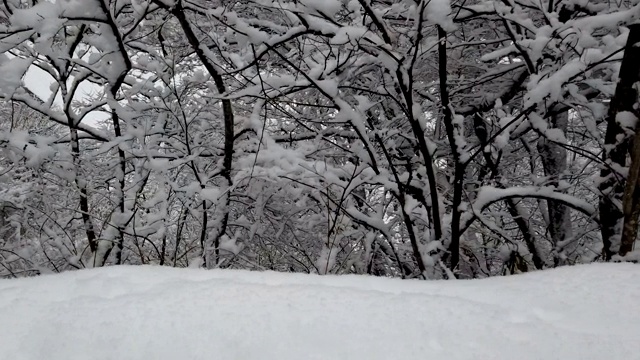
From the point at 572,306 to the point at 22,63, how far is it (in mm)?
3261

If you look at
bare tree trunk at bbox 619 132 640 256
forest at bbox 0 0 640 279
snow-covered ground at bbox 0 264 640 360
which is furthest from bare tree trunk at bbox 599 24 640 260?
snow-covered ground at bbox 0 264 640 360

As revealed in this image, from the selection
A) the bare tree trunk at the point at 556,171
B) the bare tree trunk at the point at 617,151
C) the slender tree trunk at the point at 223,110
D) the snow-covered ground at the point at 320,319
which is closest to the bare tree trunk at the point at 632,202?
the bare tree trunk at the point at 617,151

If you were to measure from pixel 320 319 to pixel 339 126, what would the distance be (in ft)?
10.2

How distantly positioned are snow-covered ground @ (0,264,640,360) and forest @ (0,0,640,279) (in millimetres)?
1263

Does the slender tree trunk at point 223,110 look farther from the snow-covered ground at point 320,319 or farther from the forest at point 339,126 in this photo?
the snow-covered ground at point 320,319

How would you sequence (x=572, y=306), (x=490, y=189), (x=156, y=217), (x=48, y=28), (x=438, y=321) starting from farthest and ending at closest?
1. (x=156, y=217)
2. (x=490, y=189)
3. (x=48, y=28)
4. (x=572, y=306)
5. (x=438, y=321)

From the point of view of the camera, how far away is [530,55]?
8.82 feet

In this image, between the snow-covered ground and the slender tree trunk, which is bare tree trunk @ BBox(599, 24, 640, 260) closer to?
the snow-covered ground

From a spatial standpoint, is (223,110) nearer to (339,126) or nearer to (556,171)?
(339,126)

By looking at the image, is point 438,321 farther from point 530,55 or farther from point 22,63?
point 22,63

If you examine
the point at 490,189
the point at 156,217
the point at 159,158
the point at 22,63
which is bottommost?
the point at 156,217

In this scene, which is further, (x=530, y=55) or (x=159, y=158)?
(x=159, y=158)

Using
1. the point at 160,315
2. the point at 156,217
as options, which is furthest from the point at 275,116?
the point at 160,315

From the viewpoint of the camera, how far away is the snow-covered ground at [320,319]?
39.4 inches
